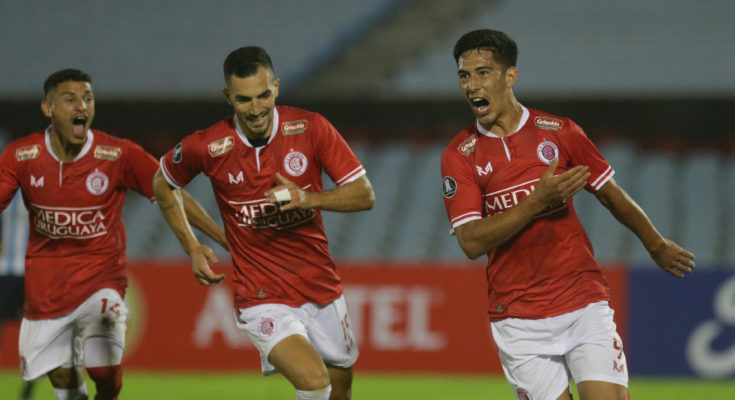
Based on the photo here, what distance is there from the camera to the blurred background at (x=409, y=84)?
13461 millimetres

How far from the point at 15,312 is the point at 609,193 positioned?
18.7ft

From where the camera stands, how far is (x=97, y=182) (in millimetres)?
5727

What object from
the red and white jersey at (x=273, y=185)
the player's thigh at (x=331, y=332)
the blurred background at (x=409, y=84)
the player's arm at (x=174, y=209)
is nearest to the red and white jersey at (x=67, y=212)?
the player's arm at (x=174, y=209)

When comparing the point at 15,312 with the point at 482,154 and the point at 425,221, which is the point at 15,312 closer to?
the point at 482,154

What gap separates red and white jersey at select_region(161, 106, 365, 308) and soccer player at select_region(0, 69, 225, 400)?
679 mm

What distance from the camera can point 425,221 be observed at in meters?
13.6

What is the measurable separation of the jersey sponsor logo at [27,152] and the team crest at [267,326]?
1922 millimetres

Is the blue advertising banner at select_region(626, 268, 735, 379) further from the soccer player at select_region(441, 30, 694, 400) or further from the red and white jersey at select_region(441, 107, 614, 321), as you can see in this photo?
the red and white jersey at select_region(441, 107, 614, 321)

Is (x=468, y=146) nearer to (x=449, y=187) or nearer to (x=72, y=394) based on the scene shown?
(x=449, y=187)

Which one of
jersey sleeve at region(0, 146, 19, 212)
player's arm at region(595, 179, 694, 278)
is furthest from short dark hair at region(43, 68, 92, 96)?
player's arm at region(595, 179, 694, 278)

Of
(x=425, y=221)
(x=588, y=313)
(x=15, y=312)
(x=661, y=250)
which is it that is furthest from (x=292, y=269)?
(x=425, y=221)

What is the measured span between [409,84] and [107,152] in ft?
31.7

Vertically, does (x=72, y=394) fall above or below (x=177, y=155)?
below

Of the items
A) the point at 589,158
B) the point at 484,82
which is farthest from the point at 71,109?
the point at 589,158
